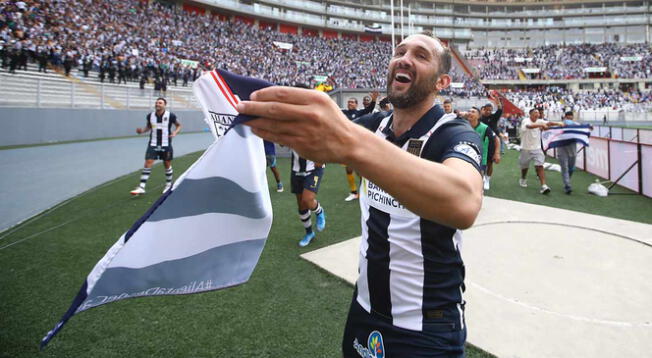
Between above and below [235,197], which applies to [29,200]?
below

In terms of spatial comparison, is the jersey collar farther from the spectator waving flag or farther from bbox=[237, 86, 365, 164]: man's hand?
bbox=[237, 86, 365, 164]: man's hand

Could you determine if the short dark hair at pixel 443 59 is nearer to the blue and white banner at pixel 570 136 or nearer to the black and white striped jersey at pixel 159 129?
the black and white striped jersey at pixel 159 129

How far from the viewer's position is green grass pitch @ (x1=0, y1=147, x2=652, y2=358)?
2.99m

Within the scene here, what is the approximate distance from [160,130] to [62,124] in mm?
11942

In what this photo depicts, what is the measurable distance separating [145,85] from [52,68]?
568 centimetres

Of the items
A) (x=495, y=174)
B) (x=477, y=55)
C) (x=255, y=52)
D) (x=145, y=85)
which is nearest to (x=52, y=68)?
(x=145, y=85)

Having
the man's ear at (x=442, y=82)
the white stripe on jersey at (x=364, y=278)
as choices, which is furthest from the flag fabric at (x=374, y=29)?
the white stripe on jersey at (x=364, y=278)

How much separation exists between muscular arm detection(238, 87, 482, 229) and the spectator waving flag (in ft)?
1.32

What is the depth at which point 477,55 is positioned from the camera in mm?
70000

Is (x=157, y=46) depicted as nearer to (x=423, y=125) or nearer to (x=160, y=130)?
(x=160, y=130)

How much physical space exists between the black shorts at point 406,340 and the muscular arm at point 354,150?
87 cm

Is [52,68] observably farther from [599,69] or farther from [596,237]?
[599,69]

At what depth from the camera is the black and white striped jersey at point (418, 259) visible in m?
1.56

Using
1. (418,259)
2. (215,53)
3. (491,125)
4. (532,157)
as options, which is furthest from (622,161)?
(215,53)
